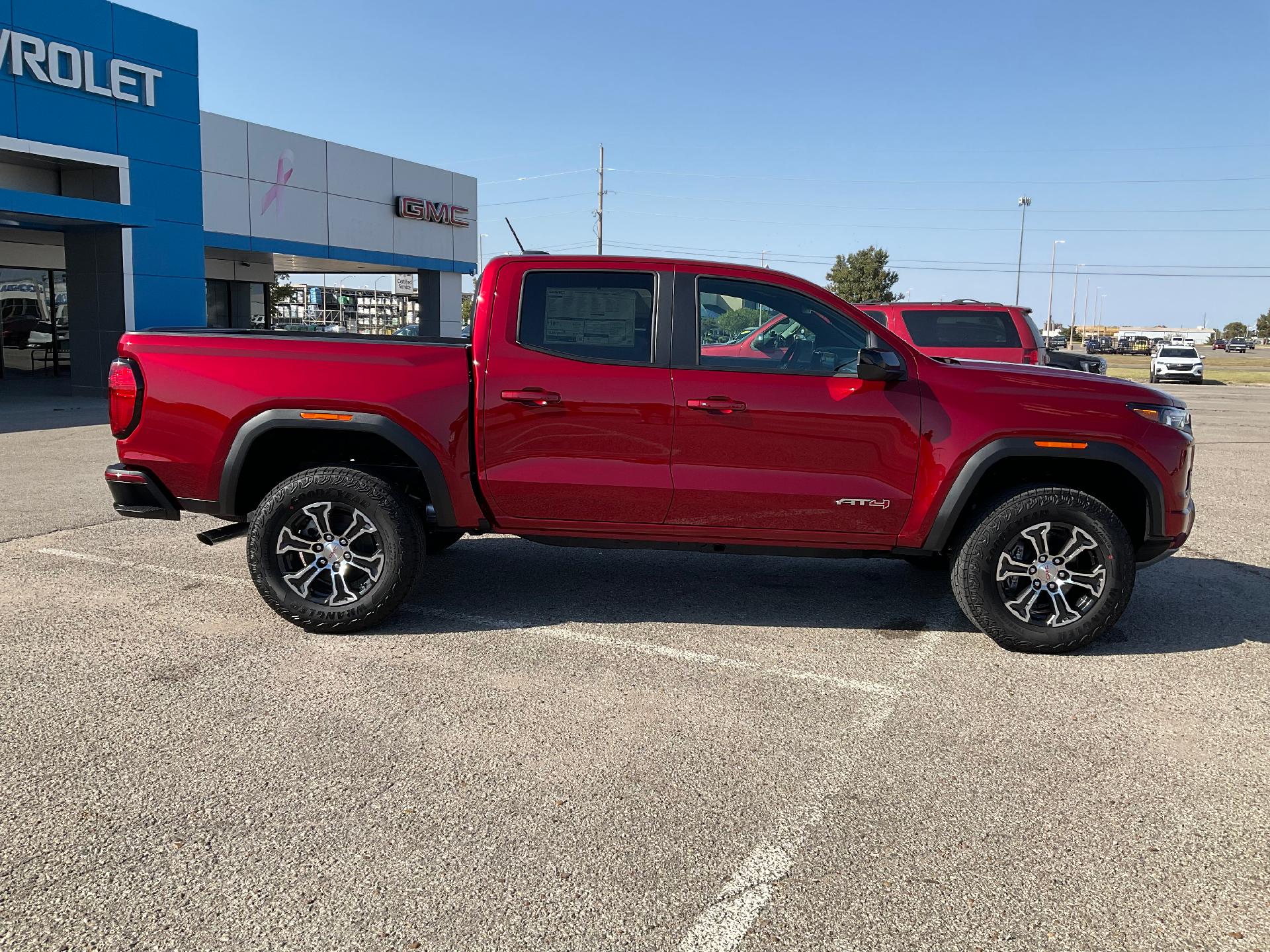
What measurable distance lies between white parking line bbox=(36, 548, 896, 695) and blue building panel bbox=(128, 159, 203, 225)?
16010 mm

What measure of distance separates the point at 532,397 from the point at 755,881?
107 inches

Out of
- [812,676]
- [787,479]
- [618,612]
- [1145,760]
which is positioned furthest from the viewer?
[618,612]

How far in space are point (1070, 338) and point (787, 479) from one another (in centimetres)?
12672

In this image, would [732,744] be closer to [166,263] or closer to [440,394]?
[440,394]

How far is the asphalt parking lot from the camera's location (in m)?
2.68

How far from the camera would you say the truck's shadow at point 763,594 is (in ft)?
17.7

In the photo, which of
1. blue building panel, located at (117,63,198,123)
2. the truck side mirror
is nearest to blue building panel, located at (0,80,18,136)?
blue building panel, located at (117,63,198,123)

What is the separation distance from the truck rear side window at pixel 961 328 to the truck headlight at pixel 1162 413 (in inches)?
316

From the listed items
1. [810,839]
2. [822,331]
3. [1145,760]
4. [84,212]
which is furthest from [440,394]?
[84,212]

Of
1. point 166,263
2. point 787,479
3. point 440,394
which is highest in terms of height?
point 166,263

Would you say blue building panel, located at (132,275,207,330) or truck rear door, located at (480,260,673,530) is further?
blue building panel, located at (132,275,207,330)

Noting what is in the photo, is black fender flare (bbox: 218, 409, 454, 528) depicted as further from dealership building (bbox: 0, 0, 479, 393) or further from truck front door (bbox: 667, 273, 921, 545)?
dealership building (bbox: 0, 0, 479, 393)

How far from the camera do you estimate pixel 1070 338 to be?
118938 millimetres

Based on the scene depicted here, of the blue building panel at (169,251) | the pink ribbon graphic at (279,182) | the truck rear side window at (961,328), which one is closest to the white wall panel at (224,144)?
the pink ribbon graphic at (279,182)
